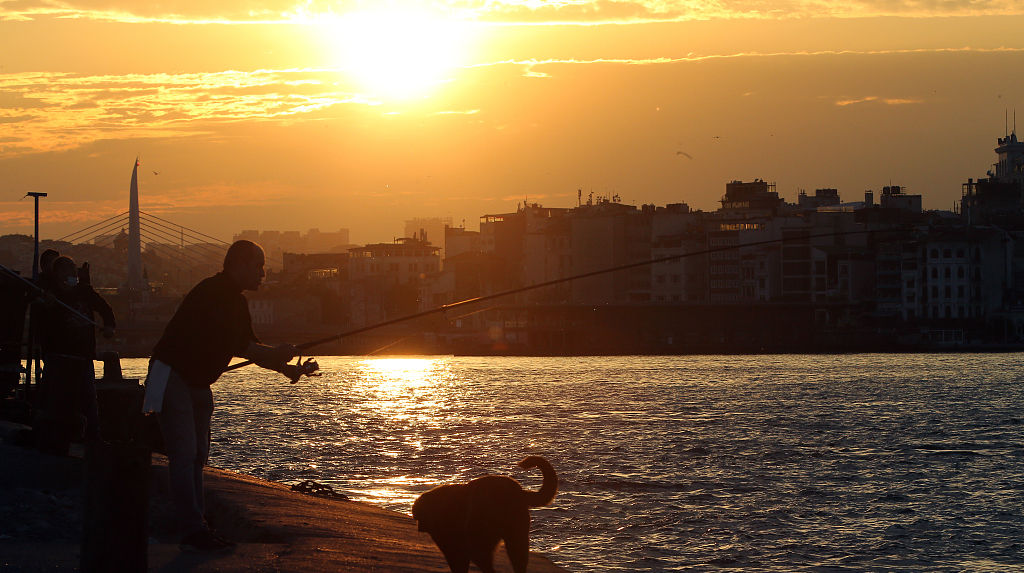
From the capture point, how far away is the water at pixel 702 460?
12.2 metres

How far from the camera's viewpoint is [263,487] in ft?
38.0

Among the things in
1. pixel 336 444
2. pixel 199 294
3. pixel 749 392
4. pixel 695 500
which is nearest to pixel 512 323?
pixel 749 392

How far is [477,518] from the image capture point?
664 cm

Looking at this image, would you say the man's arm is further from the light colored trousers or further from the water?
the water

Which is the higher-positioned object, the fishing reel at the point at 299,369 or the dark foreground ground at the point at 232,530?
the fishing reel at the point at 299,369

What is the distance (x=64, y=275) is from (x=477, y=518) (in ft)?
14.9

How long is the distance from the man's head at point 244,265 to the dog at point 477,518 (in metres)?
1.57

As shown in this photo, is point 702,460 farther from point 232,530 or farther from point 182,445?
point 182,445

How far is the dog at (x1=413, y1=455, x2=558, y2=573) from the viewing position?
6621 millimetres

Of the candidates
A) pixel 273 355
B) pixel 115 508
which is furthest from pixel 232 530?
pixel 115 508

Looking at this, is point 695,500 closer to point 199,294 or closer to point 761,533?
point 761,533

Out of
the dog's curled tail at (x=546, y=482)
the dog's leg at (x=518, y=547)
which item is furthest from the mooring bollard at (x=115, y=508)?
the dog's curled tail at (x=546, y=482)

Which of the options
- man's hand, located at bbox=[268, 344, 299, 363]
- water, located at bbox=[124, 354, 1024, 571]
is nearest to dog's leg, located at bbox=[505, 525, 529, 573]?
man's hand, located at bbox=[268, 344, 299, 363]

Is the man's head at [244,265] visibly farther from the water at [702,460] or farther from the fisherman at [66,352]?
the water at [702,460]
